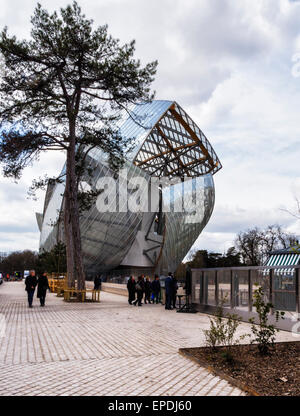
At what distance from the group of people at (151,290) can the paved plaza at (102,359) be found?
17.3ft

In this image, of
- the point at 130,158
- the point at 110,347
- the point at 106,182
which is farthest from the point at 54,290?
the point at 110,347

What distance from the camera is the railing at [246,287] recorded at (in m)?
12.0

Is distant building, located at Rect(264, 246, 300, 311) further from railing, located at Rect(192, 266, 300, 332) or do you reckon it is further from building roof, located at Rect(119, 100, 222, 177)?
building roof, located at Rect(119, 100, 222, 177)

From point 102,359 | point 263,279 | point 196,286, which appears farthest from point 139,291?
point 102,359

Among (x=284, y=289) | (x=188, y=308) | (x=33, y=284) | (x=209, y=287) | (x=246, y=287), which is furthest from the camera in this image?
(x=33, y=284)

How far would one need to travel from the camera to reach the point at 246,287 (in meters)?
14.0

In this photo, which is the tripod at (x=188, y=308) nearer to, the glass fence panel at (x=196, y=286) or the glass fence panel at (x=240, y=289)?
the glass fence panel at (x=196, y=286)

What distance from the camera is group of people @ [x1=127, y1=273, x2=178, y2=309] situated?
18609 mm

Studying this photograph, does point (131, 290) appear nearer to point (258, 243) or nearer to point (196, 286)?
point (196, 286)

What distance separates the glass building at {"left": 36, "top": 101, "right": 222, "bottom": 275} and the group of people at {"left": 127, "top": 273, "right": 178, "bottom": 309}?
47.9 feet

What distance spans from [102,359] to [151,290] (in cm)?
1597

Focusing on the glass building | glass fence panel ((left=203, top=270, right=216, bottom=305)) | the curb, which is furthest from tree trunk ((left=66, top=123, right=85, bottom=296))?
the curb

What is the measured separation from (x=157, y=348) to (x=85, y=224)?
3199cm

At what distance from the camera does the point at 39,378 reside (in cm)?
607
